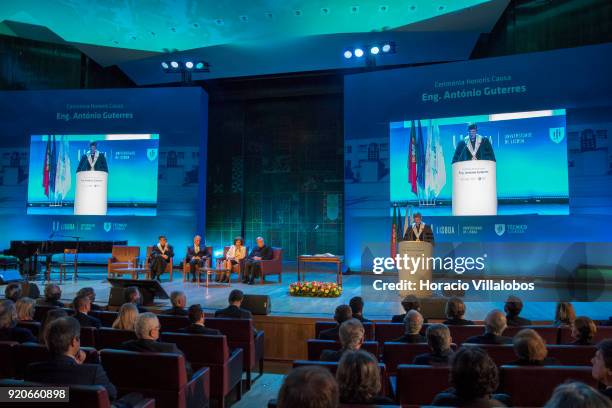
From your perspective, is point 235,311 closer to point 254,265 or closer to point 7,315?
point 7,315

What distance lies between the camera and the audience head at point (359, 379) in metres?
1.60

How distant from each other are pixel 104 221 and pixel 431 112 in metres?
7.89

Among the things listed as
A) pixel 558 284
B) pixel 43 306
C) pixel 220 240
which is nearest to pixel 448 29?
pixel 558 284

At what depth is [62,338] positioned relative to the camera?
210cm

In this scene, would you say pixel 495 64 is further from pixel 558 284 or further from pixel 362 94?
pixel 558 284

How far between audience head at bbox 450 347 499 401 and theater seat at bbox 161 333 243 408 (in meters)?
1.84

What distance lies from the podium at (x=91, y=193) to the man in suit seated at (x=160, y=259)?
2.59 m

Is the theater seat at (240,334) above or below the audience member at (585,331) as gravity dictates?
below

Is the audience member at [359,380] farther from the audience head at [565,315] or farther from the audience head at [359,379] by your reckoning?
the audience head at [565,315]

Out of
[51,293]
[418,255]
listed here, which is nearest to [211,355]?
[51,293]

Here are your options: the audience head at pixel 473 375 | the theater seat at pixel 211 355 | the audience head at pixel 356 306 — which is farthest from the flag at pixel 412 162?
the audience head at pixel 473 375

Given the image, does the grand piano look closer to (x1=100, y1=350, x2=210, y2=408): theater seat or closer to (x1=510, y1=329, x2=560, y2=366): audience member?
(x1=100, y1=350, x2=210, y2=408): theater seat

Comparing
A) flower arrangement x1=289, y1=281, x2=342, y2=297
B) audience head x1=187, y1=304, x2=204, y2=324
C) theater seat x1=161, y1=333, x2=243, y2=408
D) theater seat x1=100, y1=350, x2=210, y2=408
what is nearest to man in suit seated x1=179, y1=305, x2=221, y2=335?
audience head x1=187, y1=304, x2=204, y2=324

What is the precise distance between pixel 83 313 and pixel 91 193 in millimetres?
7538
